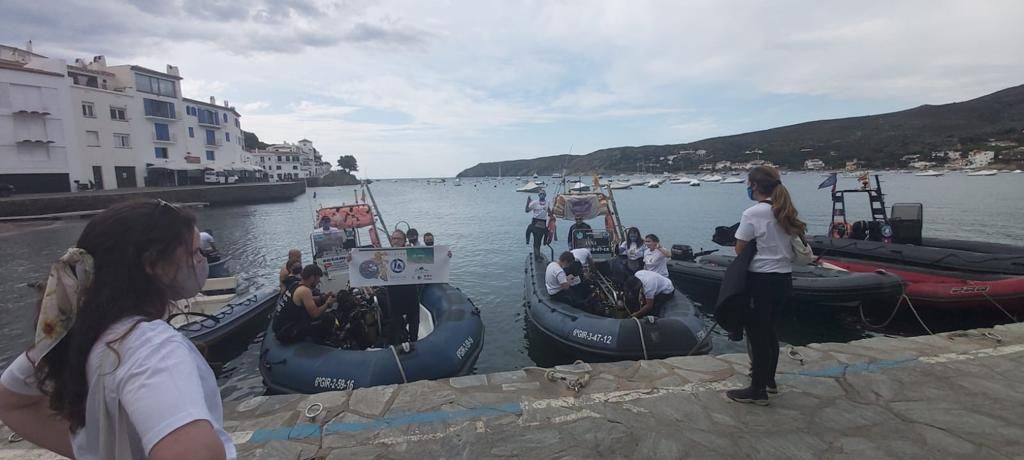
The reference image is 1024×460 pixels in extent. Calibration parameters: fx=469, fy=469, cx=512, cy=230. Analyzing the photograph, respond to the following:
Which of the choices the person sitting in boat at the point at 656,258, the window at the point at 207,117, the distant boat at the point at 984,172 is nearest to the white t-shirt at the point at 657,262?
the person sitting in boat at the point at 656,258

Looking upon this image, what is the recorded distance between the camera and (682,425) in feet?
12.8

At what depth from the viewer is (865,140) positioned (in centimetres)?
10719

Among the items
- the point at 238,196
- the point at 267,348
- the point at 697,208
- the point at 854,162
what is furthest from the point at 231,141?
the point at 854,162

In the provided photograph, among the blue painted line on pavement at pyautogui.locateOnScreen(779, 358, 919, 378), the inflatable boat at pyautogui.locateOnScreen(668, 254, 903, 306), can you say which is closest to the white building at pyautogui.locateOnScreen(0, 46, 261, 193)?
the inflatable boat at pyautogui.locateOnScreen(668, 254, 903, 306)

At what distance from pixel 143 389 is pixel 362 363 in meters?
5.53

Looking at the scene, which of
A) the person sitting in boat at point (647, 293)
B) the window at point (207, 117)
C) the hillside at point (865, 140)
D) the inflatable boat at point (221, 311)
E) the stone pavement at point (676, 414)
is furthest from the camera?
the hillside at point (865, 140)

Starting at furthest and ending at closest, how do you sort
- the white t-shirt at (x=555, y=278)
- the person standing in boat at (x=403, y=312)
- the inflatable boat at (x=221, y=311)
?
the white t-shirt at (x=555, y=278) < the inflatable boat at (x=221, y=311) < the person standing in boat at (x=403, y=312)

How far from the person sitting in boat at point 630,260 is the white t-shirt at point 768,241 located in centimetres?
644

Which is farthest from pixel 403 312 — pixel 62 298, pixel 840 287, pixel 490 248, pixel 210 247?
pixel 490 248

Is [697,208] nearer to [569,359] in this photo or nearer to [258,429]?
[569,359]

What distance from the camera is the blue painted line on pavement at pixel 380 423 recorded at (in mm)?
3957

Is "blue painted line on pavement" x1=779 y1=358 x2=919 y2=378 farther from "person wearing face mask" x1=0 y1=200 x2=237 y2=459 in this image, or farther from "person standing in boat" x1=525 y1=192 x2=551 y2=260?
"person standing in boat" x1=525 y1=192 x2=551 y2=260

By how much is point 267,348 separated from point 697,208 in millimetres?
44435

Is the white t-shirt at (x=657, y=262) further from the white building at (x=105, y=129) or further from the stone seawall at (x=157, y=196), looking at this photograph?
the white building at (x=105, y=129)
